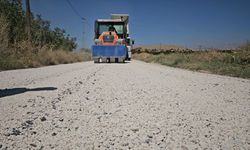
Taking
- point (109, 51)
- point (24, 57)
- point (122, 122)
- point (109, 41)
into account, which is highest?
point (109, 41)

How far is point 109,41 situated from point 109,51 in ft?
2.96

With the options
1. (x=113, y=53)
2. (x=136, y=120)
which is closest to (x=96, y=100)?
(x=136, y=120)

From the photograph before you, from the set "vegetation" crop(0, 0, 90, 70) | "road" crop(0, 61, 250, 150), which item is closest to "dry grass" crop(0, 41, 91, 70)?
"vegetation" crop(0, 0, 90, 70)

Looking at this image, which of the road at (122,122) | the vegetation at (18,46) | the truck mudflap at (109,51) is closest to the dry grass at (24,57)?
the vegetation at (18,46)

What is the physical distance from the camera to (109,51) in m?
15.3

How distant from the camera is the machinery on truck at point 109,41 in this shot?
50.3 ft

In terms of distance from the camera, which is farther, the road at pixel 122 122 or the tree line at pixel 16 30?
the tree line at pixel 16 30

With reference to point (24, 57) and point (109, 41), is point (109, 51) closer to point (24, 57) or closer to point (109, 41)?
point (109, 41)

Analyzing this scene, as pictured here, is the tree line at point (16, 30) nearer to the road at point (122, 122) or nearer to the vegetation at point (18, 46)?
the vegetation at point (18, 46)

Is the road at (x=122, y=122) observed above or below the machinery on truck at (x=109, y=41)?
below

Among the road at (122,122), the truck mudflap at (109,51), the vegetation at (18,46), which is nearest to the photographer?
the road at (122,122)

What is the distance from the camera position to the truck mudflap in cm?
1530

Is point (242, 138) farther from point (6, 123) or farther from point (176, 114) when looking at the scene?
point (6, 123)

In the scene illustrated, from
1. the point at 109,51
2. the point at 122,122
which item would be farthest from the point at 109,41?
the point at 122,122
